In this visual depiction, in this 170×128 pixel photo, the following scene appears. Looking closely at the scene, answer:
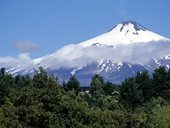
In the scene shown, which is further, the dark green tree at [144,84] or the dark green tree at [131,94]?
the dark green tree at [144,84]

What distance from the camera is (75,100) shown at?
28.8m

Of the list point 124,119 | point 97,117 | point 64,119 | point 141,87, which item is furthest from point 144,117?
point 141,87

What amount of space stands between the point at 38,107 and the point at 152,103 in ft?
136

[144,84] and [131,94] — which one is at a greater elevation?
[144,84]

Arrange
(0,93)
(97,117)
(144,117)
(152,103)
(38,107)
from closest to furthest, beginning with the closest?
(38,107)
(97,117)
(144,117)
(152,103)
(0,93)

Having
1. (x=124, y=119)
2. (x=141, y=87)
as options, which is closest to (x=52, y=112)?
(x=124, y=119)

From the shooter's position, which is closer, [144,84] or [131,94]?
[131,94]

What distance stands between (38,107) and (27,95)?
3.15ft

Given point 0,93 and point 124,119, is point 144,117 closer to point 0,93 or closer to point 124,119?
point 124,119

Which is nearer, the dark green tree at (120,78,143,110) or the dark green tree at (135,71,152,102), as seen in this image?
the dark green tree at (120,78,143,110)

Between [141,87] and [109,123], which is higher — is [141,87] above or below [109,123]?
Answer: above

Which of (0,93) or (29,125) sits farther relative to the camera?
(0,93)

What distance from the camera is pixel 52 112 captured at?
91.6 ft

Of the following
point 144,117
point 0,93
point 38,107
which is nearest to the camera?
point 38,107
